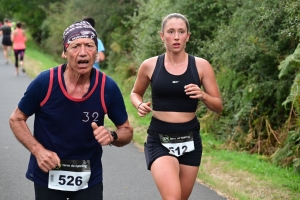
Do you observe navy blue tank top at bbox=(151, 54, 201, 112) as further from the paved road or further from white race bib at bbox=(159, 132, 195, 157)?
the paved road

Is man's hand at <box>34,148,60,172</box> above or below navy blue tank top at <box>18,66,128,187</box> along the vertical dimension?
below

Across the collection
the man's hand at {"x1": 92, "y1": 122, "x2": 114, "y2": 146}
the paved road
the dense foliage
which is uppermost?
the man's hand at {"x1": 92, "y1": 122, "x2": 114, "y2": 146}

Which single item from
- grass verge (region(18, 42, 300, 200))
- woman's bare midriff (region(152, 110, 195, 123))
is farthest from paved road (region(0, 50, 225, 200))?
woman's bare midriff (region(152, 110, 195, 123))

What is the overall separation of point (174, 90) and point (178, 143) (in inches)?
18.0

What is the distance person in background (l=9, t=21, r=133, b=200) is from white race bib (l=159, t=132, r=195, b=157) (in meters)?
1.32

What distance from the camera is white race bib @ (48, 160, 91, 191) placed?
4.19 meters

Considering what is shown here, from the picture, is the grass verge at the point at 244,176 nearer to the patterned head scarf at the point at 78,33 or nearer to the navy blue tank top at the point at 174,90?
the navy blue tank top at the point at 174,90

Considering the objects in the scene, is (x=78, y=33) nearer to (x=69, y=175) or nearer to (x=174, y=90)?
(x=69, y=175)

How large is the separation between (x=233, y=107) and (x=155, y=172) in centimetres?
696

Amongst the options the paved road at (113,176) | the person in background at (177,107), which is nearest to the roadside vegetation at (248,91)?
the paved road at (113,176)

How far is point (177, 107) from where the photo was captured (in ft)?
18.2

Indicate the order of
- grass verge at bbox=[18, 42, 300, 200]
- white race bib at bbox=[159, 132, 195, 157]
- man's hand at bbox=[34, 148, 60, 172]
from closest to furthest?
man's hand at bbox=[34, 148, 60, 172]
white race bib at bbox=[159, 132, 195, 157]
grass verge at bbox=[18, 42, 300, 200]

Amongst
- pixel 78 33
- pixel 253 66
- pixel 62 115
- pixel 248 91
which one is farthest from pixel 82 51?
pixel 253 66

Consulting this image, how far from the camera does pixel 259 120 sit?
11.3 meters
